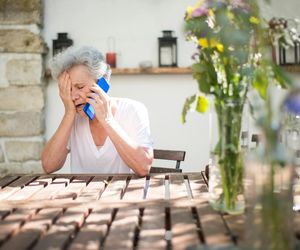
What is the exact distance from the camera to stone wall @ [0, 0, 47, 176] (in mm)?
3402

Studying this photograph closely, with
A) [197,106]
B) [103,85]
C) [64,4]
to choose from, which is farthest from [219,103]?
[64,4]

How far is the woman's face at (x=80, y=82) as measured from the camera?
2.08 metres

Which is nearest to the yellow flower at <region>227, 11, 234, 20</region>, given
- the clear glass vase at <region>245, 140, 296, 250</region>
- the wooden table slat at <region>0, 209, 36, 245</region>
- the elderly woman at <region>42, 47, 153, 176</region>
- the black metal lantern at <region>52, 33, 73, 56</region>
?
the clear glass vase at <region>245, 140, 296, 250</region>

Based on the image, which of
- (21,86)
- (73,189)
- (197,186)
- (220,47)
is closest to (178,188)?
(197,186)

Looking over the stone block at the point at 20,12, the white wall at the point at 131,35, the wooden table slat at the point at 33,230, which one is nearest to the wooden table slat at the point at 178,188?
the wooden table slat at the point at 33,230

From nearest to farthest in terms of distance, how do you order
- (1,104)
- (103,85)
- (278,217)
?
(278,217)
(103,85)
(1,104)

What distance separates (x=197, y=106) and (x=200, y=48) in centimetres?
15

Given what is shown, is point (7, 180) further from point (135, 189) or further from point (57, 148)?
point (135, 189)

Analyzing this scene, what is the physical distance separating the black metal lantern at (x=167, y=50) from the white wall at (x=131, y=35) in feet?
0.17

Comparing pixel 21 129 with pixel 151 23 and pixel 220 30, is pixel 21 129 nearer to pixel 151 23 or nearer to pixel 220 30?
pixel 151 23

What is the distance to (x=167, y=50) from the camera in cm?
351

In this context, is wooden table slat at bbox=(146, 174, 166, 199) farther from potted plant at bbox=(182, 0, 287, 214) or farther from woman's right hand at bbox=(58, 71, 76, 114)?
woman's right hand at bbox=(58, 71, 76, 114)

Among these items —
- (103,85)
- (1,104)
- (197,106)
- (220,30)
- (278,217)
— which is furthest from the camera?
(1,104)

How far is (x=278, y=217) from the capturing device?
661 mm
